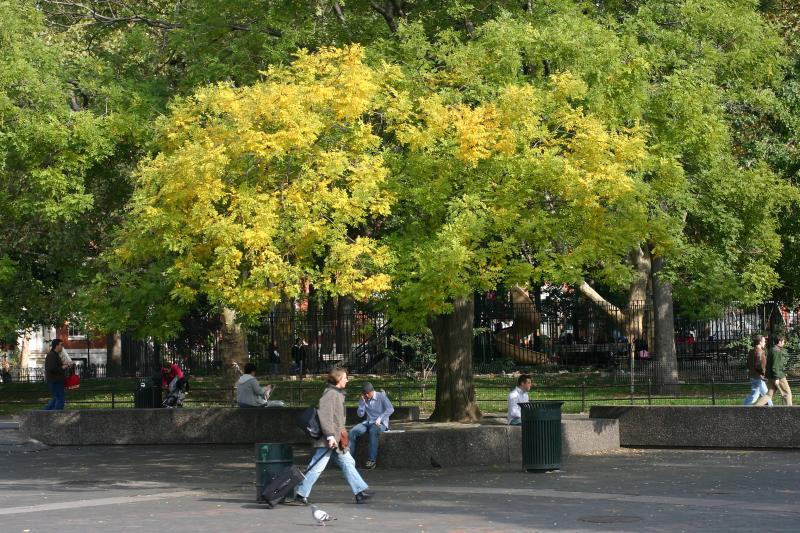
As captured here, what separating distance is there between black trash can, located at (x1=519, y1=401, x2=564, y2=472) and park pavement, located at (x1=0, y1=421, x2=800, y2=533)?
0.22 metres

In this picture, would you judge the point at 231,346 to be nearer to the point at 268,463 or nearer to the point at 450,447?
the point at 450,447

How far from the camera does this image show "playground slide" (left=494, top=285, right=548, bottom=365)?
1655 inches

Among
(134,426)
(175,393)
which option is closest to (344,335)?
(175,393)

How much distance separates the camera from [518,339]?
43094 millimetres

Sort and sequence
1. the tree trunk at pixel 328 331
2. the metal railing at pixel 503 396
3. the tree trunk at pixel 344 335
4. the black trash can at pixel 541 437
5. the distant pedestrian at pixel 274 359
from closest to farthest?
the black trash can at pixel 541 437 → the metal railing at pixel 503 396 → the tree trunk at pixel 344 335 → the tree trunk at pixel 328 331 → the distant pedestrian at pixel 274 359

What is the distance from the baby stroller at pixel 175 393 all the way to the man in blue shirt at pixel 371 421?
347 inches

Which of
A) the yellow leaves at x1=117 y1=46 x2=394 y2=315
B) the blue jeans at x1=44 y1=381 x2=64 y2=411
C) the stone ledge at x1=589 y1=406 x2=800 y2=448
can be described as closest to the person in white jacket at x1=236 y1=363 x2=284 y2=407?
the yellow leaves at x1=117 y1=46 x2=394 y2=315

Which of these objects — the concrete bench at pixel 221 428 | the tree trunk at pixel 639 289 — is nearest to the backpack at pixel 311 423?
the concrete bench at pixel 221 428

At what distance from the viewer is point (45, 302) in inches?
1512

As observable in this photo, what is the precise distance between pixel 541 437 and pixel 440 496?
131 inches

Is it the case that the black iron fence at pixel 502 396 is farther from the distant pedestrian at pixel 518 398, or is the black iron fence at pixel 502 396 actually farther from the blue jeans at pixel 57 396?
the distant pedestrian at pixel 518 398

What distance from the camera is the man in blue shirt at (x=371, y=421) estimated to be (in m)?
20.4

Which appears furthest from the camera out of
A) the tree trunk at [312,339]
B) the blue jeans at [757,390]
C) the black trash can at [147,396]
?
the tree trunk at [312,339]

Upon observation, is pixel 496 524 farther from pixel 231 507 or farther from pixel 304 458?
pixel 304 458
